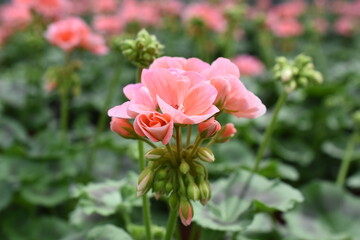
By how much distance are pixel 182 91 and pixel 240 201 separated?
75 cm

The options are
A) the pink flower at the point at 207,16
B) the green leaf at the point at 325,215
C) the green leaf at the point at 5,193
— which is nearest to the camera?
the green leaf at the point at 325,215

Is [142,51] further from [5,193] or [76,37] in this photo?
[5,193]

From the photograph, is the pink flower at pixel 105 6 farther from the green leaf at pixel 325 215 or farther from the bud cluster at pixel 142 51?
the bud cluster at pixel 142 51

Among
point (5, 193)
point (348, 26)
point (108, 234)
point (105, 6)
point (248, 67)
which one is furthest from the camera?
point (348, 26)

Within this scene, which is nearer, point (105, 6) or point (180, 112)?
point (180, 112)

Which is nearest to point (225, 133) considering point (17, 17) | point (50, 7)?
point (50, 7)

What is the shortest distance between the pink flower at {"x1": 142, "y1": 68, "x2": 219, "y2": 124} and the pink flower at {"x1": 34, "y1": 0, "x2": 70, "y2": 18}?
1915mm

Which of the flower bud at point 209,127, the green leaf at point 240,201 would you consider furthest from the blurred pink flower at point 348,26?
the flower bud at point 209,127

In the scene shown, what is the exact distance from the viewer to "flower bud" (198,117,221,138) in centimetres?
108

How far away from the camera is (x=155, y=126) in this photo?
1006 millimetres

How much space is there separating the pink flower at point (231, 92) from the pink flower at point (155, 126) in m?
0.15

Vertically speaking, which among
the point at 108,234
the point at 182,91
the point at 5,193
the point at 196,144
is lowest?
the point at 5,193

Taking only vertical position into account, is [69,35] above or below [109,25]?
below

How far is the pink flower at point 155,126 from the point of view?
100 centimetres
